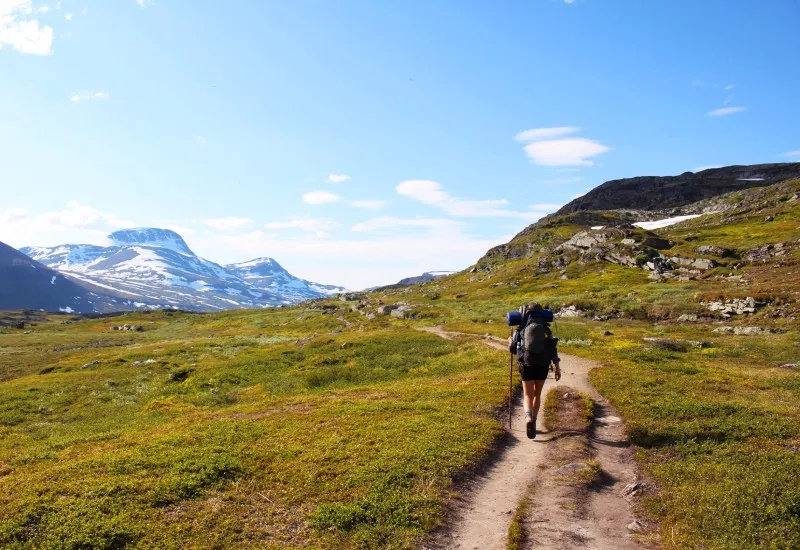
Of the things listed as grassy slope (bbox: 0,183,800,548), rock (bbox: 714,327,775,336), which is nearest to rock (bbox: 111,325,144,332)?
grassy slope (bbox: 0,183,800,548)

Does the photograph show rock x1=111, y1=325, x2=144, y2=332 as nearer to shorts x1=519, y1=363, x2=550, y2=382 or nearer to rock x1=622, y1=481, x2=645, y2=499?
shorts x1=519, y1=363, x2=550, y2=382

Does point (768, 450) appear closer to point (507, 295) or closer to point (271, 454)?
point (271, 454)

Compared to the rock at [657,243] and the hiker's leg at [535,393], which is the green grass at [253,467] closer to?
the hiker's leg at [535,393]

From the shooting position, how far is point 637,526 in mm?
11484

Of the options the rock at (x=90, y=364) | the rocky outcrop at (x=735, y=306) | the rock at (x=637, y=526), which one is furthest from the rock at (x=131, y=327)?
the rock at (x=637, y=526)

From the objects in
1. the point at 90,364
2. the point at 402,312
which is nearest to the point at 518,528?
the point at 90,364

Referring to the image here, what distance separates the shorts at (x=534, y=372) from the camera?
687 inches

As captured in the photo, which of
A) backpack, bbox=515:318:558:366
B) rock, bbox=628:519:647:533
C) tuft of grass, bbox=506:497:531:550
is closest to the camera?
tuft of grass, bbox=506:497:531:550

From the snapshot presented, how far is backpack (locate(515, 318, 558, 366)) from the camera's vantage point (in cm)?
1731

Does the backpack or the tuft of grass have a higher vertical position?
the backpack

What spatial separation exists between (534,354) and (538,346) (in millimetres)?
336

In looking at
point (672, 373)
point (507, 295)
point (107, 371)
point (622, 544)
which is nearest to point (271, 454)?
point (622, 544)

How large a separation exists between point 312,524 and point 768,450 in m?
14.5

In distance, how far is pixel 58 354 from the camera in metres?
83.9
